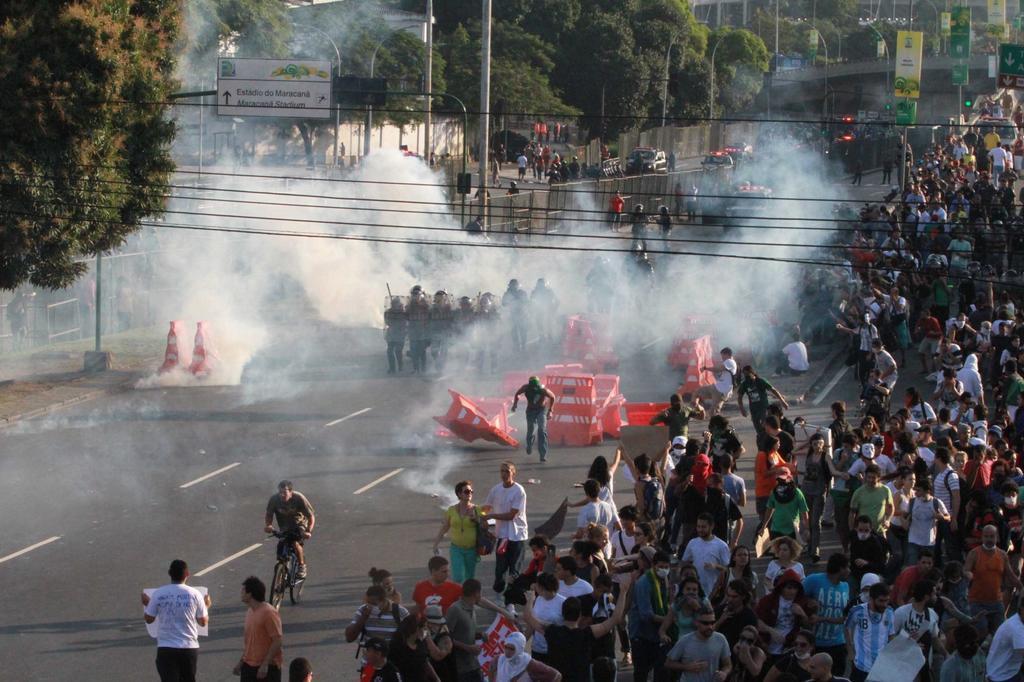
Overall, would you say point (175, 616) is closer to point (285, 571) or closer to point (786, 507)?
point (285, 571)

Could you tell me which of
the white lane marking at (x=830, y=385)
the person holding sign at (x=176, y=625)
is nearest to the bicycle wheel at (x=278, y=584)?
the person holding sign at (x=176, y=625)

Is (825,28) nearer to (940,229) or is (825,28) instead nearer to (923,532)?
(940,229)

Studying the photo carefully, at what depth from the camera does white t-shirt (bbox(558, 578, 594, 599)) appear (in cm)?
1007

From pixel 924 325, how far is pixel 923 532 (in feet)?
42.7

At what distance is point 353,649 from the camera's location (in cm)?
1240

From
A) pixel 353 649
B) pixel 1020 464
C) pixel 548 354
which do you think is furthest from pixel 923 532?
pixel 548 354

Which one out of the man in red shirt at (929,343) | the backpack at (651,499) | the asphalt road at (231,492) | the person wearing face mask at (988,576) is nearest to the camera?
the person wearing face mask at (988,576)

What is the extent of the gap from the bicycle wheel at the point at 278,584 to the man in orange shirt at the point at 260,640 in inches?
123

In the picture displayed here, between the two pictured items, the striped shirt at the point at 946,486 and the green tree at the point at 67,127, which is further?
the green tree at the point at 67,127

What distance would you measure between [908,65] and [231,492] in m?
24.5

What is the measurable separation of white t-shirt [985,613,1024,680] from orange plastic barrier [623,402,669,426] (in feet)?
36.8

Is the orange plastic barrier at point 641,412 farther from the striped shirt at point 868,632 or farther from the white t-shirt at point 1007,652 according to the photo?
the white t-shirt at point 1007,652

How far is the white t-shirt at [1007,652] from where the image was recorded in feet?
31.2

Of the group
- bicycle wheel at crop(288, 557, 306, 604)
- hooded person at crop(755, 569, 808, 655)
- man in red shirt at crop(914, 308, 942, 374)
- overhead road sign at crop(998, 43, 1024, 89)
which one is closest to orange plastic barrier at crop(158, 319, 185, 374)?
man in red shirt at crop(914, 308, 942, 374)
